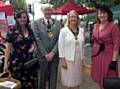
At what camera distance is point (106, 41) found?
673 centimetres

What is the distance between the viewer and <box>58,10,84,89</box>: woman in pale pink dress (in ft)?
22.9

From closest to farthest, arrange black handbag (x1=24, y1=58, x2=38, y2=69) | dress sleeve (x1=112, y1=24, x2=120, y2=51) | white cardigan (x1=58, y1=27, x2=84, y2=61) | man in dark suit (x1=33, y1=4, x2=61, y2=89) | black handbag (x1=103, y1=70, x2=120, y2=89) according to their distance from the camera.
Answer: black handbag (x1=103, y1=70, x2=120, y2=89) → dress sleeve (x1=112, y1=24, x2=120, y2=51) → black handbag (x1=24, y1=58, x2=38, y2=69) → white cardigan (x1=58, y1=27, x2=84, y2=61) → man in dark suit (x1=33, y1=4, x2=61, y2=89)

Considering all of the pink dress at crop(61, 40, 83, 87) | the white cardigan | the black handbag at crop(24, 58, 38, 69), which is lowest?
the pink dress at crop(61, 40, 83, 87)

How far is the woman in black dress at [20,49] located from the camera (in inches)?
267

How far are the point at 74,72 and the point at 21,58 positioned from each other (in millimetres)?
966

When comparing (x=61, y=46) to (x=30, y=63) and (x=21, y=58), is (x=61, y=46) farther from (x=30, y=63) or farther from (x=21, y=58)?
(x=21, y=58)

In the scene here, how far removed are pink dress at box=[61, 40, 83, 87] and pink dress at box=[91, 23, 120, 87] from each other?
0.25 m

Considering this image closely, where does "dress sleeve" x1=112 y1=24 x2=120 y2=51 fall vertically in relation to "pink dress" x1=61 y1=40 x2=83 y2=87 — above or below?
above

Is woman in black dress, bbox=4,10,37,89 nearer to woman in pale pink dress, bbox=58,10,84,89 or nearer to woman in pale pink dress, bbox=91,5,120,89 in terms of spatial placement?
woman in pale pink dress, bbox=58,10,84,89

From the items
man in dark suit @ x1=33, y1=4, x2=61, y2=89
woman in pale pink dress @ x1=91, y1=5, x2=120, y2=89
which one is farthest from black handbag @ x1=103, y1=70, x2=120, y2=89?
man in dark suit @ x1=33, y1=4, x2=61, y2=89

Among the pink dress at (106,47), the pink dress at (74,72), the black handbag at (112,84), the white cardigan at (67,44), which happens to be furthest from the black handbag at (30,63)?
the black handbag at (112,84)

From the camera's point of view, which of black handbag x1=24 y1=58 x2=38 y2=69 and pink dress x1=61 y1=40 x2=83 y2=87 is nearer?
black handbag x1=24 y1=58 x2=38 y2=69

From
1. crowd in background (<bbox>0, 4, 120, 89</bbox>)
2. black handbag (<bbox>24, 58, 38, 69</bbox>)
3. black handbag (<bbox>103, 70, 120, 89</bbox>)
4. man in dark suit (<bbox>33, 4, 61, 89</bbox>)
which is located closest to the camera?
black handbag (<bbox>103, 70, 120, 89</bbox>)

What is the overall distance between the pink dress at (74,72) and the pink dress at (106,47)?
0.25 m
